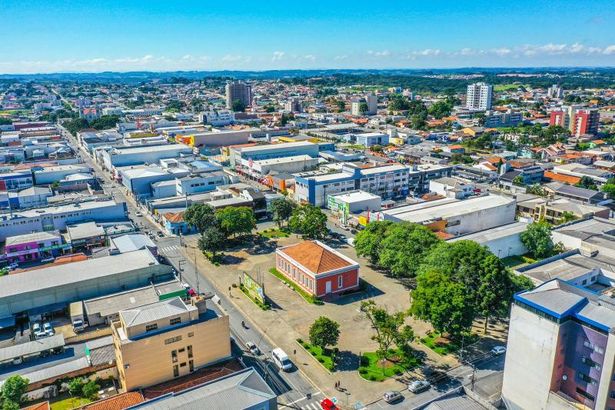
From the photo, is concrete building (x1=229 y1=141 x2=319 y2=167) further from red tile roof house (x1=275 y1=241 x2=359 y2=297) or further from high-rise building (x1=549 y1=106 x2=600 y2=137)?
high-rise building (x1=549 y1=106 x2=600 y2=137)

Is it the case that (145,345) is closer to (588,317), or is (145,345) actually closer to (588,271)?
(588,317)

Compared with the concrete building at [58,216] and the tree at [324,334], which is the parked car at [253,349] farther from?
the concrete building at [58,216]

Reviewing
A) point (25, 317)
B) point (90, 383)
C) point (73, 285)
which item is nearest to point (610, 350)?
point (90, 383)

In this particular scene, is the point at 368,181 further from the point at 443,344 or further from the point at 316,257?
the point at 443,344

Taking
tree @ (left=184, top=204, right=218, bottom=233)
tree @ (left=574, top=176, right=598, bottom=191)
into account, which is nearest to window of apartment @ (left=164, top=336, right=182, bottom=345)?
tree @ (left=184, top=204, right=218, bottom=233)

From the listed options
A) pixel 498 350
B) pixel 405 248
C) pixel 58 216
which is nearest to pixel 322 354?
pixel 498 350

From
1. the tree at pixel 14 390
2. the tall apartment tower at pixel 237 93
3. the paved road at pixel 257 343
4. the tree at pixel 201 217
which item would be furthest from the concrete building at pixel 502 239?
the tall apartment tower at pixel 237 93
